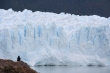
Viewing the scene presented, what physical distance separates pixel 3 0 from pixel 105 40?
16.4m

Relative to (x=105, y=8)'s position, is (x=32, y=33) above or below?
below

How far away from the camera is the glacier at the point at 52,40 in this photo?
21.1 metres

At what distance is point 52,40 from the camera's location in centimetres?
2328

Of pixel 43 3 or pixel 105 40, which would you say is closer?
pixel 105 40

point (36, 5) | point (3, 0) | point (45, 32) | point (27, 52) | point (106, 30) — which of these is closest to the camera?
point (27, 52)

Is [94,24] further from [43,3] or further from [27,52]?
[43,3]

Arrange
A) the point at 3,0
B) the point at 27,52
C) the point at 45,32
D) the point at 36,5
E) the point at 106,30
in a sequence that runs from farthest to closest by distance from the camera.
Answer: the point at 36,5
the point at 3,0
the point at 106,30
the point at 45,32
the point at 27,52

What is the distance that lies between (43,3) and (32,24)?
17.6m

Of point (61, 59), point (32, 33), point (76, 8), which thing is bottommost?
point (61, 59)

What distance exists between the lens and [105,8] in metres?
39.2

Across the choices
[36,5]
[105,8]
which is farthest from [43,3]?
[105,8]

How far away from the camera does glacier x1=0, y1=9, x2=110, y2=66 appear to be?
21.1m

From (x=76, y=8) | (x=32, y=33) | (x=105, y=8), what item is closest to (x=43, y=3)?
(x=76, y=8)

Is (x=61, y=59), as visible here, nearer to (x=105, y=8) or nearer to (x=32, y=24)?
(x=32, y=24)
